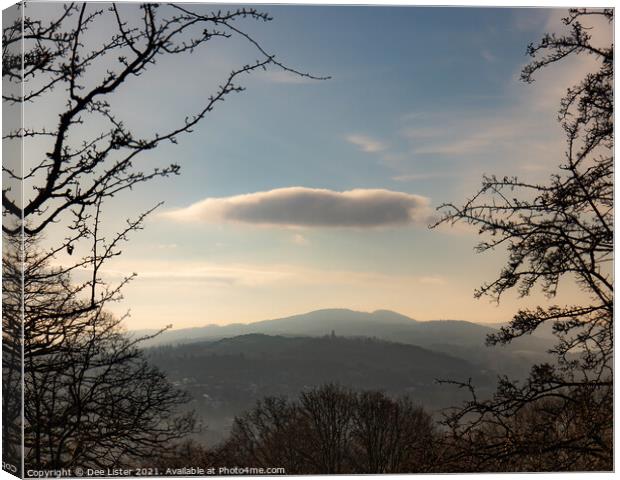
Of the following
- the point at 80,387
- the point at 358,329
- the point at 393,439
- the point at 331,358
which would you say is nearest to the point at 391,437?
the point at 393,439

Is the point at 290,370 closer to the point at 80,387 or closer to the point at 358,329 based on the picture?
the point at 358,329

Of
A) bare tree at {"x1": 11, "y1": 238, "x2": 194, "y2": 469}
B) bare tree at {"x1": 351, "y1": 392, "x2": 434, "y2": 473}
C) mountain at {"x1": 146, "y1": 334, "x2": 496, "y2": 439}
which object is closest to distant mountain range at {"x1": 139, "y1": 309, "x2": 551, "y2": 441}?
mountain at {"x1": 146, "y1": 334, "x2": 496, "y2": 439}

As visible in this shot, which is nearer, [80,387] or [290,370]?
[80,387]

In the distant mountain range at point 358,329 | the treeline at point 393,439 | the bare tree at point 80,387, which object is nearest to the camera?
the bare tree at point 80,387

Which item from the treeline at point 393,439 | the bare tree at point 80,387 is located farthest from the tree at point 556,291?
the bare tree at point 80,387

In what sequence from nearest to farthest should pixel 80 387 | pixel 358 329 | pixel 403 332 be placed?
1. pixel 80 387
2. pixel 358 329
3. pixel 403 332

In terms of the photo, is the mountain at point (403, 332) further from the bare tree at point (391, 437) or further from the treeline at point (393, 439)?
the bare tree at point (391, 437)

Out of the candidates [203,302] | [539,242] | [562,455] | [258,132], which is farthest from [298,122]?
[562,455]
